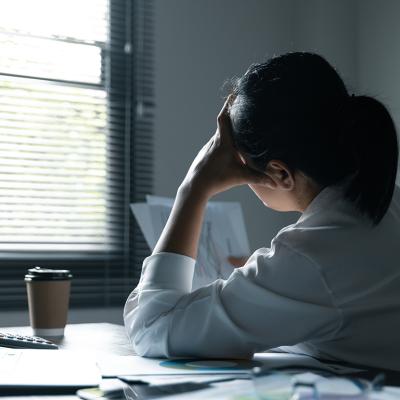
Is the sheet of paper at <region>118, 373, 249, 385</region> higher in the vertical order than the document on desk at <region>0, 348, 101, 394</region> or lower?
higher

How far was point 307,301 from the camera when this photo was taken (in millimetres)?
904

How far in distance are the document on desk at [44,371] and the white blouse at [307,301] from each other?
12 cm

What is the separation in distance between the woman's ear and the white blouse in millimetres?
63

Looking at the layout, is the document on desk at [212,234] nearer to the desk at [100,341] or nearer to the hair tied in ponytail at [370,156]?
the desk at [100,341]

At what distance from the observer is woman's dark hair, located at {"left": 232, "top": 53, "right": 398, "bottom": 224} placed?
967mm

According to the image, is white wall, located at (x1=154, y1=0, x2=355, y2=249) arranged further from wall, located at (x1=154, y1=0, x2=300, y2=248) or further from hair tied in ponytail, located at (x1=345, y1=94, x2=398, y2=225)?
hair tied in ponytail, located at (x1=345, y1=94, x2=398, y2=225)

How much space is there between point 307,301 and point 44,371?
326 millimetres

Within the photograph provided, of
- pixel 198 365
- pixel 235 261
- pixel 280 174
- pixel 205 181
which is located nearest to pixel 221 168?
pixel 205 181

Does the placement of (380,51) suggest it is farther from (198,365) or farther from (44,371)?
(44,371)

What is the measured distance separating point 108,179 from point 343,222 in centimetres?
166

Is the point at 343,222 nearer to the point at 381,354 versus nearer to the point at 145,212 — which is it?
the point at 381,354

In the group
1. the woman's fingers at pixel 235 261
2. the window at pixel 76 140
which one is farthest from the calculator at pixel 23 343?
the window at pixel 76 140

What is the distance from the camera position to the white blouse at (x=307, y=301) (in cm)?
91

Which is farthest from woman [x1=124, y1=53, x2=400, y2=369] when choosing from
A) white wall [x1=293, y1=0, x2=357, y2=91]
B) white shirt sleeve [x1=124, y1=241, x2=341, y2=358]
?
white wall [x1=293, y1=0, x2=357, y2=91]
